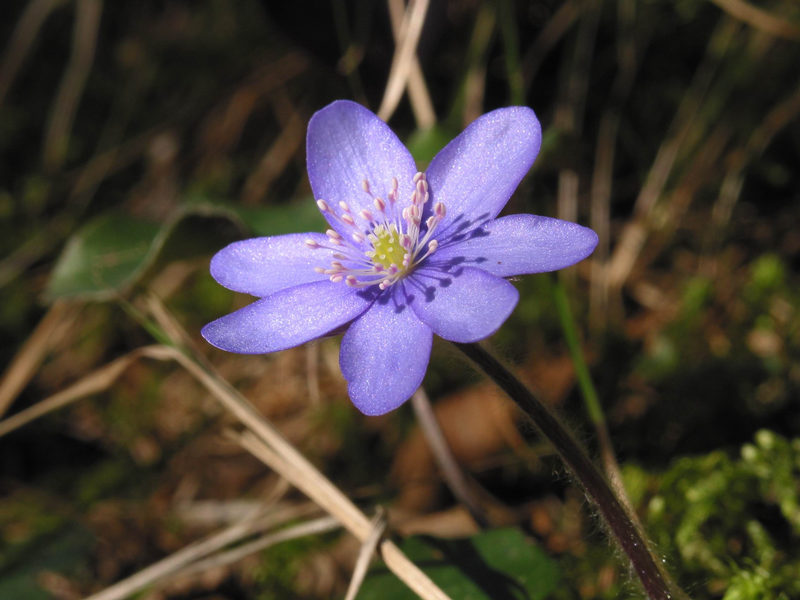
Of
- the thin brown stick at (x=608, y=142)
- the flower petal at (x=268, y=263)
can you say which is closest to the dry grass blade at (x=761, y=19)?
the thin brown stick at (x=608, y=142)

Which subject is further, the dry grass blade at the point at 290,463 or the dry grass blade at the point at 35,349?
the dry grass blade at the point at 35,349

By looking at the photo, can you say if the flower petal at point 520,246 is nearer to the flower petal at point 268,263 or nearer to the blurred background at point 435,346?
the flower petal at point 268,263

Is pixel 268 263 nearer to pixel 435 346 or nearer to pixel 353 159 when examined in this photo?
pixel 353 159

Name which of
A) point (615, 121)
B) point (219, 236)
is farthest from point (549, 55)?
point (219, 236)

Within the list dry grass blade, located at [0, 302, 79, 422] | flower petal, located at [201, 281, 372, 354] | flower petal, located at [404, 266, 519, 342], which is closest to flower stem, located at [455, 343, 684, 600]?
flower petal, located at [404, 266, 519, 342]

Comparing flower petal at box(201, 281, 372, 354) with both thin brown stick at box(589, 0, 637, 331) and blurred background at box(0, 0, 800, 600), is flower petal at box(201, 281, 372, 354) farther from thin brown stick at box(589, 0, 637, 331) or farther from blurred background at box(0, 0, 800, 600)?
thin brown stick at box(589, 0, 637, 331)

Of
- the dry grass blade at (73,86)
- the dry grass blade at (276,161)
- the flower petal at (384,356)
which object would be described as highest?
the dry grass blade at (73,86)
